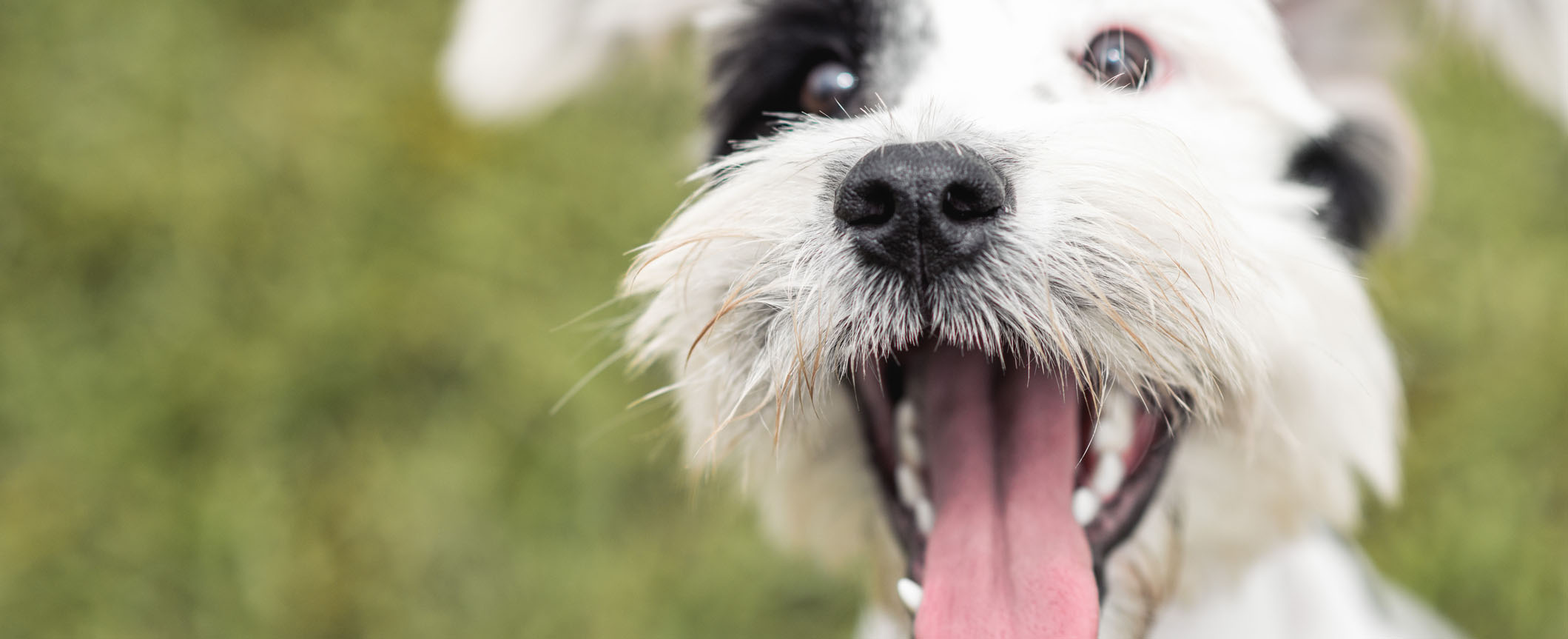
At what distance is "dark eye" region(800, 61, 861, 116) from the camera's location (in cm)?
158

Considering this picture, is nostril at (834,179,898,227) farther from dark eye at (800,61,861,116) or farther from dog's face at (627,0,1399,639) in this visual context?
dark eye at (800,61,861,116)

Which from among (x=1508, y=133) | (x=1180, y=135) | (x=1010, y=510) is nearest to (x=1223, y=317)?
(x=1180, y=135)

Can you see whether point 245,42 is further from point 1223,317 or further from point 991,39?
point 1223,317

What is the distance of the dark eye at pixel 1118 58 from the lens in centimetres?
150

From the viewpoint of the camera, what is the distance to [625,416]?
3039 millimetres

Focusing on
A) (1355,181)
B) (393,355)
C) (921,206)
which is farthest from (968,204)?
(393,355)

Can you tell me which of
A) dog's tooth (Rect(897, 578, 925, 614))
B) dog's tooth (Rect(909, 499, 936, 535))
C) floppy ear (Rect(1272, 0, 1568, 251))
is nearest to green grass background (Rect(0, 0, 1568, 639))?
floppy ear (Rect(1272, 0, 1568, 251))

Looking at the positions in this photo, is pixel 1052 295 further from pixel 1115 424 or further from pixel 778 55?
pixel 778 55

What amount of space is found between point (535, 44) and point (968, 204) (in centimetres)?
101

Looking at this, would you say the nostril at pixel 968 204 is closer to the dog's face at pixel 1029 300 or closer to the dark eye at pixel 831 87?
the dog's face at pixel 1029 300

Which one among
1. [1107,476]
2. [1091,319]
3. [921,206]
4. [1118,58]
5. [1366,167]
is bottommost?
[1107,476]

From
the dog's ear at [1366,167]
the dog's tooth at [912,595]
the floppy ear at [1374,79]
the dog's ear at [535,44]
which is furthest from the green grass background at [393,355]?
the dog's tooth at [912,595]

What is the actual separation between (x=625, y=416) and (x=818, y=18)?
5.56 ft

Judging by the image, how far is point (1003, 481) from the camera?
5.01ft
